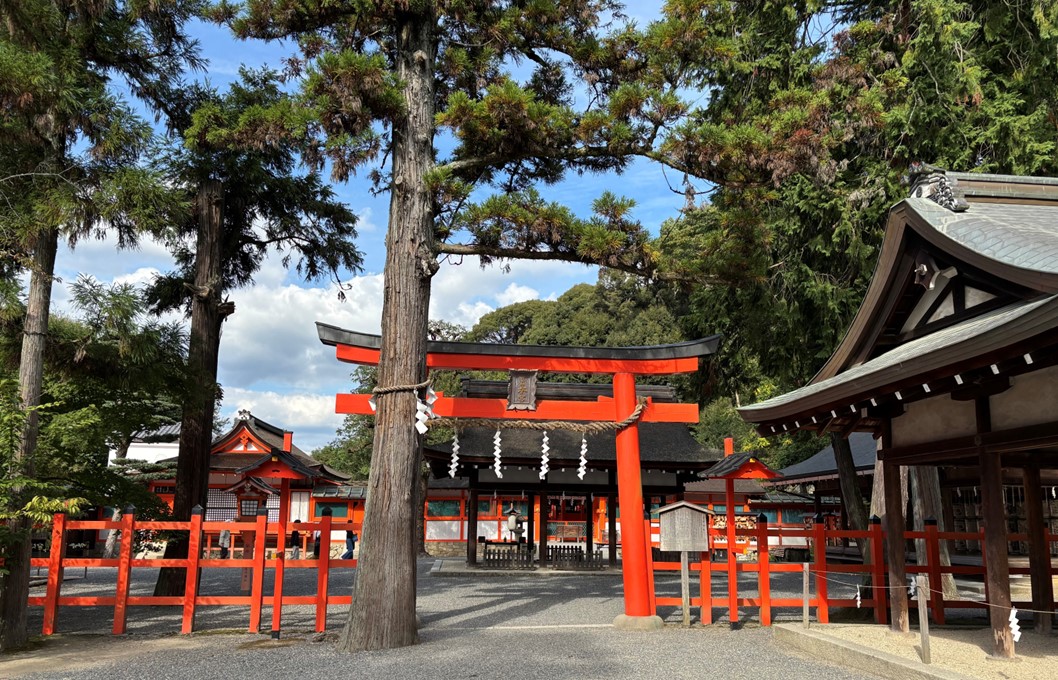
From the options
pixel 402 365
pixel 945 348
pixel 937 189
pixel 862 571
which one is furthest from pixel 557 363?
pixel 945 348

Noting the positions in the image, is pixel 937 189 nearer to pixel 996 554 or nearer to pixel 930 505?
pixel 996 554

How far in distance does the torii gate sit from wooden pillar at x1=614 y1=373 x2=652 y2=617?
0.01 meters

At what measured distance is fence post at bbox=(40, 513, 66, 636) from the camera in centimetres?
861

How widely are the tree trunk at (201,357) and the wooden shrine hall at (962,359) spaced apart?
355 inches

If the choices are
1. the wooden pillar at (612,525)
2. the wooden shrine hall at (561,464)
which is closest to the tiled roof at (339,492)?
the wooden shrine hall at (561,464)

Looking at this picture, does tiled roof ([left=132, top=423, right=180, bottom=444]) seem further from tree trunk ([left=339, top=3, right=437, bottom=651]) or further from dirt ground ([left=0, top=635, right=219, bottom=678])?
tree trunk ([left=339, top=3, right=437, bottom=651])

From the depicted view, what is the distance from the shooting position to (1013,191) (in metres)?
8.12

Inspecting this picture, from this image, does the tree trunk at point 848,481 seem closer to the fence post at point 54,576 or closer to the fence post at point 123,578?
the fence post at point 123,578

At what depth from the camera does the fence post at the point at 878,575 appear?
29.4ft

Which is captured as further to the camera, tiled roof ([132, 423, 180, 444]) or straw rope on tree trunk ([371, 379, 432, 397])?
tiled roof ([132, 423, 180, 444])

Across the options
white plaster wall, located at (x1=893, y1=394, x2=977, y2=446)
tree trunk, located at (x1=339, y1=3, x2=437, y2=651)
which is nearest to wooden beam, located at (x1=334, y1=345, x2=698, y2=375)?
tree trunk, located at (x1=339, y1=3, x2=437, y2=651)

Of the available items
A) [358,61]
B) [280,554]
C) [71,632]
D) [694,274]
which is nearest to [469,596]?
[280,554]

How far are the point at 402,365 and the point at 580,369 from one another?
2795mm

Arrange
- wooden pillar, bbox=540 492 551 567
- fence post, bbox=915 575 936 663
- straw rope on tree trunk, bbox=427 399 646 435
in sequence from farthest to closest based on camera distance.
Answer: wooden pillar, bbox=540 492 551 567 < straw rope on tree trunk, bbox=427 399 646 435 < fence post, bbox=915 575 936 663
